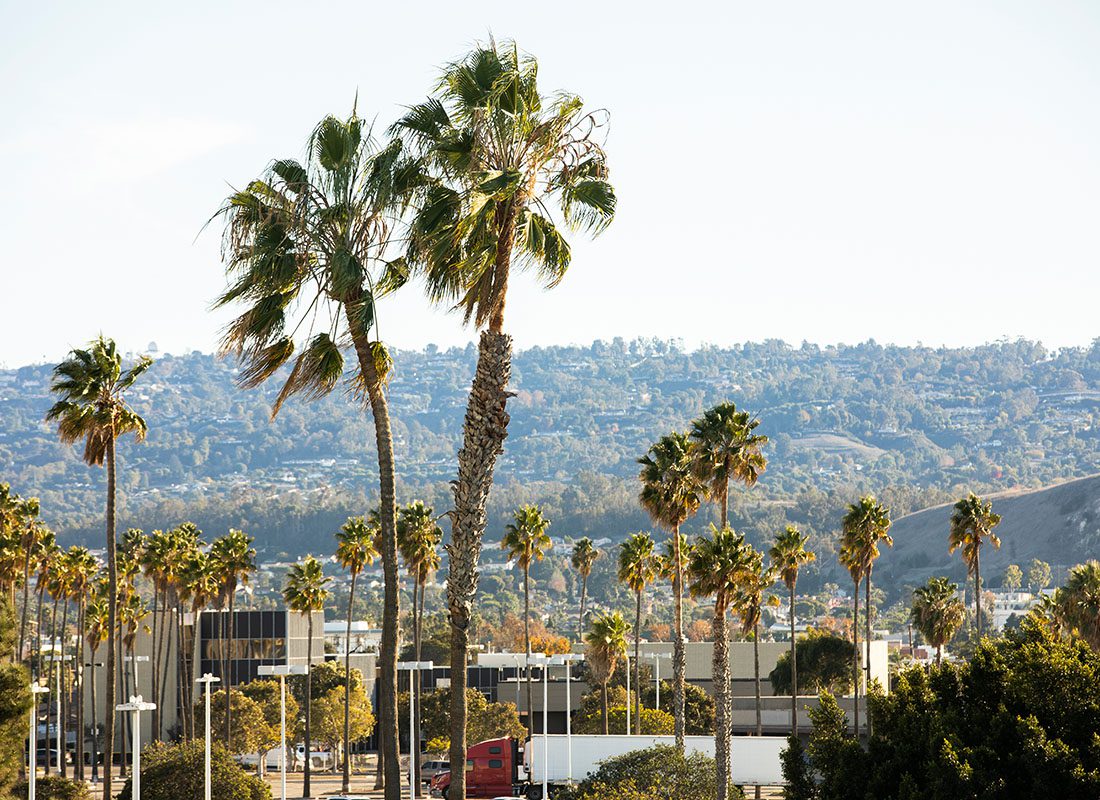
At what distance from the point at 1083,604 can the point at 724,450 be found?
16844mm

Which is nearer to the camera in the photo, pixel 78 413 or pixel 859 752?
pixel 859 752

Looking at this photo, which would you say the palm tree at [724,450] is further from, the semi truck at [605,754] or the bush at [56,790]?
the bush at [56,790]

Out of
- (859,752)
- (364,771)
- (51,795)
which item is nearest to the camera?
(859,752)

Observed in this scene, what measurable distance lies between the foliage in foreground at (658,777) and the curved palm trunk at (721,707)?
639mm

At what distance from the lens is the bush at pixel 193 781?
47938 millimetres

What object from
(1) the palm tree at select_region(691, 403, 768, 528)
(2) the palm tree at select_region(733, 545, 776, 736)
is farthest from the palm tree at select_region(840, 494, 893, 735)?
(1) the palm tree at select_region(691, 403, 768, 528)

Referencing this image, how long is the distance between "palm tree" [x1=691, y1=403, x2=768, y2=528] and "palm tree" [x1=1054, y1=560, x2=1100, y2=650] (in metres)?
14.7

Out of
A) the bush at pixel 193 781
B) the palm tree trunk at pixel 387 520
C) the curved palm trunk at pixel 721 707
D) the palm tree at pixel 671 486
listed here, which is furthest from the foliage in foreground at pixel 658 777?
the palm tree trunk at pixel 387 520

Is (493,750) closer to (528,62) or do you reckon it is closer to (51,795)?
(51,795)

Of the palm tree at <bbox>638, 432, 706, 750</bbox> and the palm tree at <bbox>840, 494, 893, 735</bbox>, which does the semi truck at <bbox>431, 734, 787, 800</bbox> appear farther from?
the palm tree at <bbox>840, 494, 893, 735</bbox>

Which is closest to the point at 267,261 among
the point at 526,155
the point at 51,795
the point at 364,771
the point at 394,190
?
the point at 394,190

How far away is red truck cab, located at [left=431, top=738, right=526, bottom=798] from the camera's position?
64625 millimetres

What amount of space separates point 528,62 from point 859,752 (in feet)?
Answer: 44.3

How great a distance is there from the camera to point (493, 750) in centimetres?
6525
